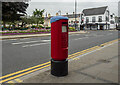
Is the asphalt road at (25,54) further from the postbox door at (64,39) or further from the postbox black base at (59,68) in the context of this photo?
the postbox door at (64,39)

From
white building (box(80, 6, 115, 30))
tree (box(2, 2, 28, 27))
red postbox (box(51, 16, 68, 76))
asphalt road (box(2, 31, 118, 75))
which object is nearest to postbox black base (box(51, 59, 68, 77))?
red postbox (box(51, 16, 68, 76))

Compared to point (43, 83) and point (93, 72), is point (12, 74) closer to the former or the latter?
point (43, 83)

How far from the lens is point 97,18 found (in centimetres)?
5750

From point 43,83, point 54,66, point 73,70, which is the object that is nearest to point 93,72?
point 73,70

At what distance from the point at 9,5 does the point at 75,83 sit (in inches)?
1129

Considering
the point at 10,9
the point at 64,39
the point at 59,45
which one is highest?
the point at 10,9

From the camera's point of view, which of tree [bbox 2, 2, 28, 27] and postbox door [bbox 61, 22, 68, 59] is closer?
postbox door [bbox 61, 22, 68, 59]

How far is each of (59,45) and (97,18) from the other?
57.7m

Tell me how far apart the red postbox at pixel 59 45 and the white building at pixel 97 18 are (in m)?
51.7

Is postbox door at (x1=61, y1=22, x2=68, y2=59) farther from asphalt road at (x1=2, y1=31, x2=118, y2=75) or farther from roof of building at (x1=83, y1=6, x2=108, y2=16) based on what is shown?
roof of building at (x1=83, y1=6, x2=108, y2=16)

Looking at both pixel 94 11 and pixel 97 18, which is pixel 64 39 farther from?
pixel 94 11

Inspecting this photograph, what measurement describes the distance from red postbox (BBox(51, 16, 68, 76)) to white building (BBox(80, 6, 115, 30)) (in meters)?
51.7

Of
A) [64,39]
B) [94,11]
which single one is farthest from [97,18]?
[64,39]

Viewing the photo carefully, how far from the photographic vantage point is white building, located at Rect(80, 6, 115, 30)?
56.0m
